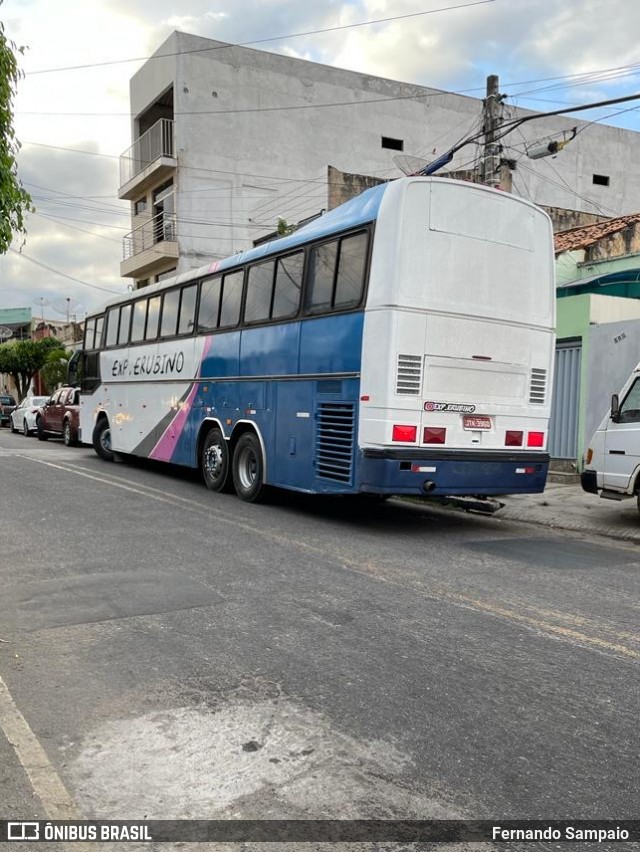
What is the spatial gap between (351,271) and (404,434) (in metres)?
2.12

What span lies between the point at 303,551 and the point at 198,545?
1.13 m

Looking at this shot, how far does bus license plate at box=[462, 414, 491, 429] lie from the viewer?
9.20 m

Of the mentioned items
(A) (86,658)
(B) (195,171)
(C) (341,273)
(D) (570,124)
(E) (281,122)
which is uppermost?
(D) (570,124)

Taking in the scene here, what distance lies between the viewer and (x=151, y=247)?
1224 inches

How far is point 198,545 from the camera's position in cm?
814

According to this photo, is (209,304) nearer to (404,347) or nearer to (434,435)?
(404,347)

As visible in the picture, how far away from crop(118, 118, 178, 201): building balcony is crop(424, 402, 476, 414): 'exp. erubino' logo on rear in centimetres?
2405

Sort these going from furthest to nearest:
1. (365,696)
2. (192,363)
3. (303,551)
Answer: (192,363), (303,551), (365,696)

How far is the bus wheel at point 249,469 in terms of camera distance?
446 inches

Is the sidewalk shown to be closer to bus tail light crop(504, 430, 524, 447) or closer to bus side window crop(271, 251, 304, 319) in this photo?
bus tail light crop(504, 430, 524, 447)

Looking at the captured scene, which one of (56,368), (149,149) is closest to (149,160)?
(149,149)

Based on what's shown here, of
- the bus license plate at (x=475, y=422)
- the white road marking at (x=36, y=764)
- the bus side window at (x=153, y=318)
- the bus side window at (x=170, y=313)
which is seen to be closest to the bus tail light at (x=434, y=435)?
the bus license plate at (x=475, y=422)

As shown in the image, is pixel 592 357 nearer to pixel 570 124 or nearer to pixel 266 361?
pixel 266 361

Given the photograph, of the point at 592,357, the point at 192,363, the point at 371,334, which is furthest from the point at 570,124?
the point at 371,334
